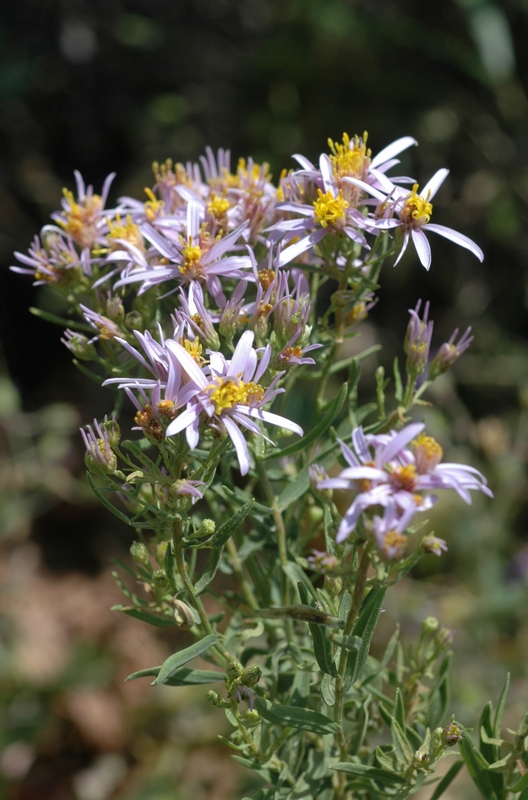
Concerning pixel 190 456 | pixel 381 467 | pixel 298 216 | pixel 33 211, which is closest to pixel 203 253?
pixel 298 216

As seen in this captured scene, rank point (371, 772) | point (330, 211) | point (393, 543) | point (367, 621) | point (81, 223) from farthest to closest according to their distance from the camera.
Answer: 1. point (81, 223)
2. point (330, 211)
3. point (371, 772)
4. point (367, 621)
5. point (393, 543)

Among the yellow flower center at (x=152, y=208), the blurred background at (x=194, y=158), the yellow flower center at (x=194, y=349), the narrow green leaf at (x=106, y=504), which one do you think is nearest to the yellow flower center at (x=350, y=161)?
the yellow flower center at (x=152, y=208)

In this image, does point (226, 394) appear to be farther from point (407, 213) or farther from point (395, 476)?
point (407, 213)

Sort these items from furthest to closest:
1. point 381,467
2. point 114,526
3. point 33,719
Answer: point 114,526 < point 33,719 < point 381,467

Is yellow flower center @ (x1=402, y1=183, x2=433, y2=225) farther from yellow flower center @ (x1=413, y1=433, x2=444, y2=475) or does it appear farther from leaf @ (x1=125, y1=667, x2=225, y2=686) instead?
leaf @ (x1=125, y1=667, x2=225, y2=686)

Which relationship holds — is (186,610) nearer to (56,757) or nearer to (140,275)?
(140,275)

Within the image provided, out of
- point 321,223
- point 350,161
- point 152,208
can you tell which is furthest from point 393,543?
point 152,208

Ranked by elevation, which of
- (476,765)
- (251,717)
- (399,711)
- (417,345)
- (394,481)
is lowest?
(476,765)
